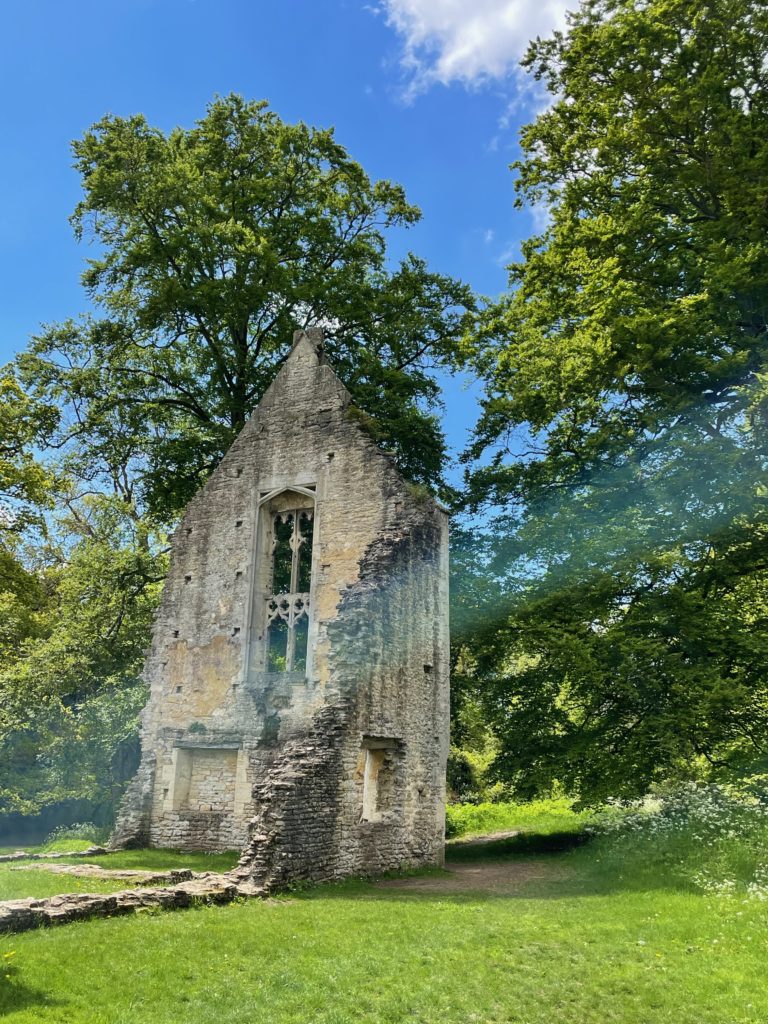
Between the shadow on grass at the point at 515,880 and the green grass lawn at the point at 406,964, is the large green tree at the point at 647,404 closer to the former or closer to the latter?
the shadow on grass at the point at 515,880

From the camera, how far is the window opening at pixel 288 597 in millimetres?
18250

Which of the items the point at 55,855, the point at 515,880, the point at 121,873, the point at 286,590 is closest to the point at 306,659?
the point at 286,590

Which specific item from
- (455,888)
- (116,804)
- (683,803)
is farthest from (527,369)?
(116,804)

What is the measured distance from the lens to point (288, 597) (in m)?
18.6

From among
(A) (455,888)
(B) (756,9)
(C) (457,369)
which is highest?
(B) (756,9)

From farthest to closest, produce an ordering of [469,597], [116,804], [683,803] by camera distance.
Result: [116,804] → [469,597] → [683,803]

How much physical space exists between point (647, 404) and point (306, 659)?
9.42 metres

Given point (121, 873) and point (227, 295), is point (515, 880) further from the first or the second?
point (227, 295)

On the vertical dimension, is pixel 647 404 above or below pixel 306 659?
above

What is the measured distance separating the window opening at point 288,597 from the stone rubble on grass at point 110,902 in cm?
637

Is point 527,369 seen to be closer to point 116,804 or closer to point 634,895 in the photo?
point 634,895

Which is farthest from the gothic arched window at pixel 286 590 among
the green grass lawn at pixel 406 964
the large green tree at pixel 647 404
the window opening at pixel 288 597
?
the green grass lawn at pixel 406 964

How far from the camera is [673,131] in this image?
16.8 m

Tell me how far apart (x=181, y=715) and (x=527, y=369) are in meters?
11.0
